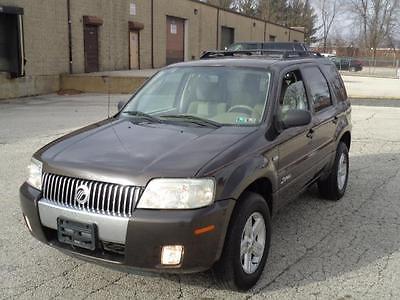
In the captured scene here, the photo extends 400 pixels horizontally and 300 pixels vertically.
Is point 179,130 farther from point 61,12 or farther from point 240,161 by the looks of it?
point 61,12

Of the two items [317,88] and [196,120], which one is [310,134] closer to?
[317,88]

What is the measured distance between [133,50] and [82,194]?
84.9 ft

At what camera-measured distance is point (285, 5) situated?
78.9m

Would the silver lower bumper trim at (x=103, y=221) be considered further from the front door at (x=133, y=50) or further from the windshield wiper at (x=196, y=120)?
the front door at (x=133, y=50)

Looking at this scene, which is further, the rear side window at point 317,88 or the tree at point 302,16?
the tree at point 302,16

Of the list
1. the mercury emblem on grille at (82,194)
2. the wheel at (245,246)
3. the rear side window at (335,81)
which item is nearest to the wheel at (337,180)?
the rear side window at (335,81)

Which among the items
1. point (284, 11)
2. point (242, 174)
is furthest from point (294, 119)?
point (284, 11)

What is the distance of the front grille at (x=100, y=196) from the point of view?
3299mm

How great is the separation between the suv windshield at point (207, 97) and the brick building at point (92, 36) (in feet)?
48.3

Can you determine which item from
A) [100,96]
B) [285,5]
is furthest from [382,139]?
[285,5]

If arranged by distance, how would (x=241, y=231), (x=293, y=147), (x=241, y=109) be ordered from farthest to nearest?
(x=293, y=147) < (x=241, y=109) < (x=241, y=231)

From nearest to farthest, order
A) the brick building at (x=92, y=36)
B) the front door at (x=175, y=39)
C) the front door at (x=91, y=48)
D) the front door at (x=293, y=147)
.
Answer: the front door at (x=293, y=147)
the brick building at (x=92, y=36)
the front door at (x=91, y=48)
the front door at (x=175, y=39)

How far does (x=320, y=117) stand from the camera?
5426 millimetres

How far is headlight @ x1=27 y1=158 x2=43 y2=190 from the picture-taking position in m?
3.76
